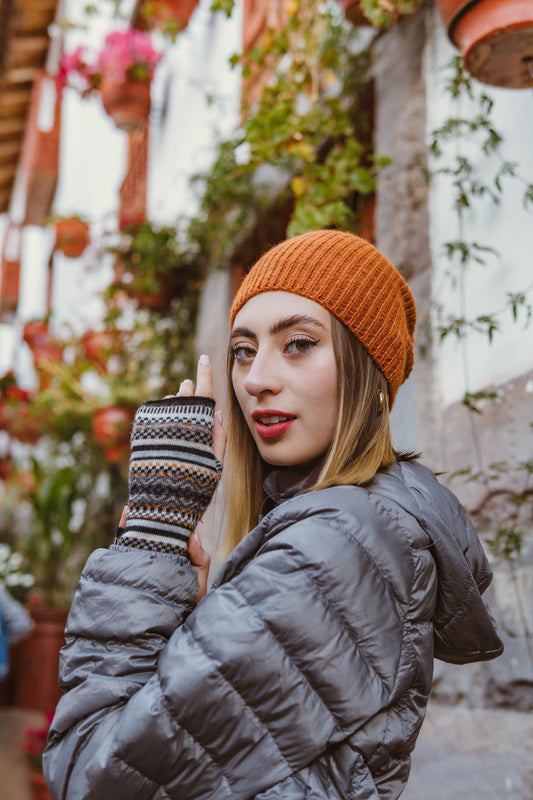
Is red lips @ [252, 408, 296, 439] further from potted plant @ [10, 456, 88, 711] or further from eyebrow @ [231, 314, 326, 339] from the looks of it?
potted plant @ [10, 456, 88, 711]

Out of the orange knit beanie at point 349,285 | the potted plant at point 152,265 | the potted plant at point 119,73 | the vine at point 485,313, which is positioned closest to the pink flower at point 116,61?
the potted plant at point 119,73

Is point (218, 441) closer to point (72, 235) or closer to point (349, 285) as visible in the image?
point (349, 285)

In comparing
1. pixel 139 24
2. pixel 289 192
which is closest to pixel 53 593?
pixel 289 192

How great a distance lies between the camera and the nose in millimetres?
1353

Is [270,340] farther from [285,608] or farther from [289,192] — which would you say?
[289,192]

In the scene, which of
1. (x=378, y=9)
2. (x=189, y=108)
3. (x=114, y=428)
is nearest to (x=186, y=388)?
(x=378, y=9)

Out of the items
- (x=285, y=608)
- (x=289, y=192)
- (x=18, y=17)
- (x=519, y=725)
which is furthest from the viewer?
(x=18, y=17)

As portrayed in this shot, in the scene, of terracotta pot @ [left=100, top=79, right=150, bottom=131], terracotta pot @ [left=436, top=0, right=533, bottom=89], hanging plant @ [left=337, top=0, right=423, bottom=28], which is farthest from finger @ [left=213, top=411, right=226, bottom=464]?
terracotta pot @ [left=100, top=79, right=150, bottom=131]

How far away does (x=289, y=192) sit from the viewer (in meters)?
3.79

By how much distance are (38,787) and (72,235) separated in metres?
3.63

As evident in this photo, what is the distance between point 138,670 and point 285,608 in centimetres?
23

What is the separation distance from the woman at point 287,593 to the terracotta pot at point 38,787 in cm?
291

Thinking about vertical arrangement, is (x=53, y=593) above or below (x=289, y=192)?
below

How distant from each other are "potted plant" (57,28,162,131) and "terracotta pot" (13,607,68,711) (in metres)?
3.54
